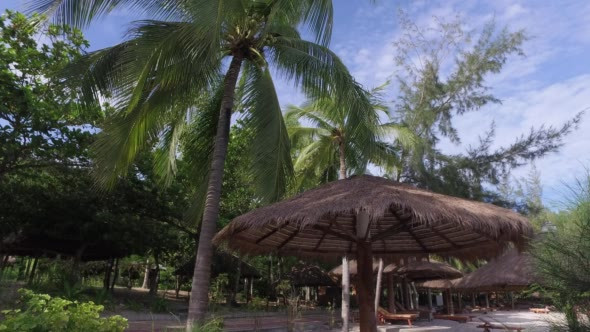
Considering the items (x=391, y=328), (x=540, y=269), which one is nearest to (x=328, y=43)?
(x=540, y=269)

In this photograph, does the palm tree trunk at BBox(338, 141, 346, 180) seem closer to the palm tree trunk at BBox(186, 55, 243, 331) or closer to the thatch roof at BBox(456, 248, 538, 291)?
the thatch roof at BBox(456, 248, 538, 291)

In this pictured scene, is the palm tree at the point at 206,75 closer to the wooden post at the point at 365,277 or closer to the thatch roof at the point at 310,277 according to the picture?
the wooden post at the point at 365,277

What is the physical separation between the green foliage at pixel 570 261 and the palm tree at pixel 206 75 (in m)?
3.73

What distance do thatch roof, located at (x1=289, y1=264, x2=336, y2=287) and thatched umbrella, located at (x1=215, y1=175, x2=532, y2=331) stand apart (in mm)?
18638

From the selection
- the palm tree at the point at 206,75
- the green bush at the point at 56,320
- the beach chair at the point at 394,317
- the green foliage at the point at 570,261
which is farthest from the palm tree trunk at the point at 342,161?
the green bush at the point at 56,320

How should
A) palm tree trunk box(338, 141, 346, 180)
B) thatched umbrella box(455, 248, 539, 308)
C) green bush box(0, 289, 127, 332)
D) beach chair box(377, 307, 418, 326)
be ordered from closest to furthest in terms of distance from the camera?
green bush box(0, 289, 127, 332) → thatched umbrella box(455, 248, 539, 308) → palm tree trunk box(338, 141, 346, 180) → beach chair box(377, 307, 418, 326)

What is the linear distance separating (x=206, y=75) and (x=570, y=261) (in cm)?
645

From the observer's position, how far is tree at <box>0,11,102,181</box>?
10.3 metres

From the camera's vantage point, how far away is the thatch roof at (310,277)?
2703 cm

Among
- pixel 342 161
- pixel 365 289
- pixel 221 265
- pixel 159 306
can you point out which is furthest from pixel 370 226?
pixel 221 265

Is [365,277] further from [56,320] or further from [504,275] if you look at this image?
[504,275]

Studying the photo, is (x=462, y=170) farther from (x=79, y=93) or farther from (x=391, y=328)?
(x=79, y=93)

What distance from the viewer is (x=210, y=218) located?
7551mm

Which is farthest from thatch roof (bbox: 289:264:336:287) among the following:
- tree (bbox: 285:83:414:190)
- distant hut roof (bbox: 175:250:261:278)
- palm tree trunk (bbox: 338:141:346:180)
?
palm tree trunk (bbox: 338:141:346:180)
